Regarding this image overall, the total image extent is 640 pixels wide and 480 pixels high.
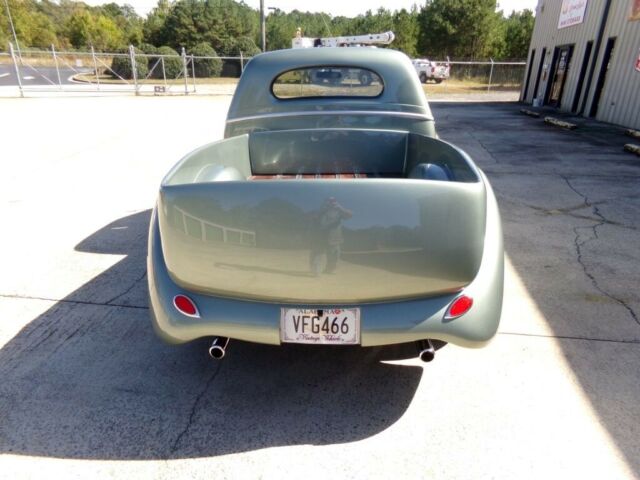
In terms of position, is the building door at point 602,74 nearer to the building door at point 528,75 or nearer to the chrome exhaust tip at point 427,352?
the building door at point 528,75

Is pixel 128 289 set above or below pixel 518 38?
below

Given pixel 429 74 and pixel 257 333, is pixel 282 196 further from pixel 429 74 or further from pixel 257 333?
pixel 429 74

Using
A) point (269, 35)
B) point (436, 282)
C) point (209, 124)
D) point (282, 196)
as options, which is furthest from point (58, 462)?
point (269, 35)

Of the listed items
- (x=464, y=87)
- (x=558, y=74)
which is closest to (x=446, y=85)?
(x=464, y=87)

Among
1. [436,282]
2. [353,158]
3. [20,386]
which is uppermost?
[353,158]

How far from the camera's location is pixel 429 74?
104 feet

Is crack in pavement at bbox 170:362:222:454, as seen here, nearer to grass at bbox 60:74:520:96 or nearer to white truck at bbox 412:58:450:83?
grass at bbox 60:74:520:96

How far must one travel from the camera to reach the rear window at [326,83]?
387 centimetres

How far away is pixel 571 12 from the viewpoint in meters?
14.9

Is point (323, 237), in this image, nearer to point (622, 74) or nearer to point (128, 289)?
point (128, 289)

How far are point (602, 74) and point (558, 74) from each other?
12.5ft

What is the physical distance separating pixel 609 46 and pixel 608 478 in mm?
14437

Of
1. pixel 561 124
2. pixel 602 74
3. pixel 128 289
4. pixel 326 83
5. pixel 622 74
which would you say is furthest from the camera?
pixel 602 74

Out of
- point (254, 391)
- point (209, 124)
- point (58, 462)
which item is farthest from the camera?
point (209, 124)
